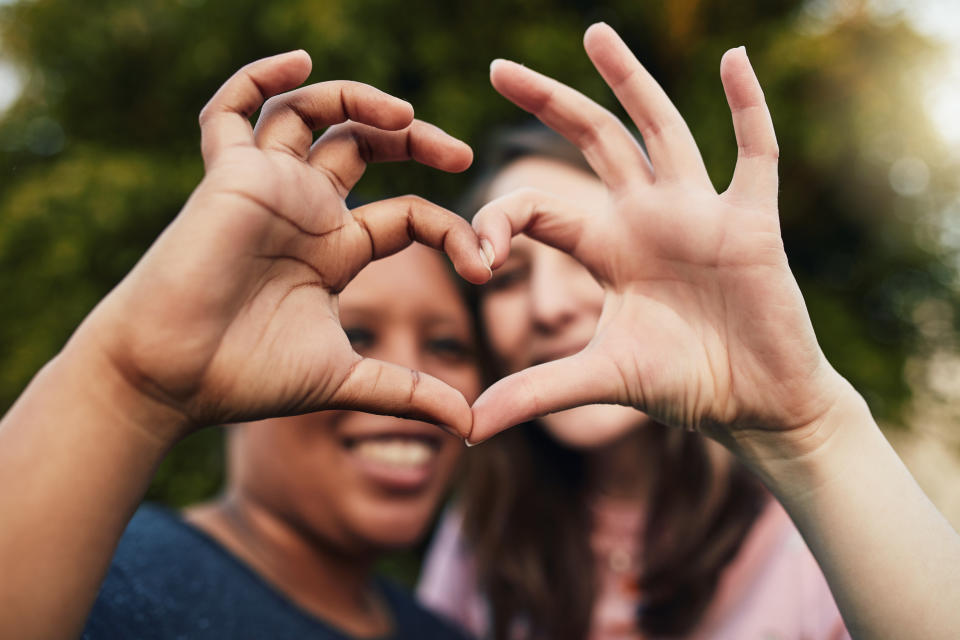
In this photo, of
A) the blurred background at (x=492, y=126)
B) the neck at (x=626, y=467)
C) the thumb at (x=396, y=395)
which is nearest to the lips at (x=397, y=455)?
the neck at (x=626, y=467)

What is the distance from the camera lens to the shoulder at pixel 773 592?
1.59m

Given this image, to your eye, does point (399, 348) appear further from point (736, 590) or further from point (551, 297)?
point (736, 590)

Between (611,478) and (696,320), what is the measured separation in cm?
124

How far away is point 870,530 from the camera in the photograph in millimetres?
1069

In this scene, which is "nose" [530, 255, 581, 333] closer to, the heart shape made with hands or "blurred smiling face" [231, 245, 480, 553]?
"blurred smiling face" [231, 245, 480, 553]

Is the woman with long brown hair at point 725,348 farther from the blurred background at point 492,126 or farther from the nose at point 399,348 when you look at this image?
the blurred background at point 492,126

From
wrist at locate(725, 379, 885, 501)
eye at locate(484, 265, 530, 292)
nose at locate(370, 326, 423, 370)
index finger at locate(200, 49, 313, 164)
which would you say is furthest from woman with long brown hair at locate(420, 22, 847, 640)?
index finger at locate(200, 49, 313, 164)

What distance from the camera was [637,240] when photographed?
3.99 ft

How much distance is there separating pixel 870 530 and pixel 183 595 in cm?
125

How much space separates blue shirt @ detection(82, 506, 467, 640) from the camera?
1.25 metres

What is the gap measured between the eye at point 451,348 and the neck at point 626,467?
22.6 inches

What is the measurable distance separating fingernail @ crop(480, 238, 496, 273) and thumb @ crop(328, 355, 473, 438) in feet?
0.63

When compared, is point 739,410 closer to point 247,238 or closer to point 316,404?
point 316,404

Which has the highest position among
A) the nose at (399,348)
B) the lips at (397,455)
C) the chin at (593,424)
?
the nose at (399,348)
